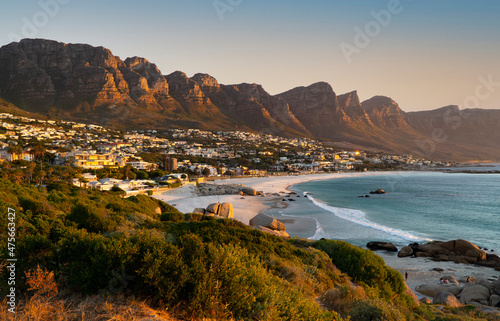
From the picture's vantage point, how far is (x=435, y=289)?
17.7 meters

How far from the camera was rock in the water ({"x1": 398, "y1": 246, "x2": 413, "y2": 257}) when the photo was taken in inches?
992

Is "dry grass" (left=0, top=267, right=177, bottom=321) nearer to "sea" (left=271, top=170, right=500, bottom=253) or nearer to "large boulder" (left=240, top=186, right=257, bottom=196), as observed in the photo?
"sea" (left=271, top=170, right=500, bottom=253)

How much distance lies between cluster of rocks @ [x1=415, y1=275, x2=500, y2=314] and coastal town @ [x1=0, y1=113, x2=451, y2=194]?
44.7 metres

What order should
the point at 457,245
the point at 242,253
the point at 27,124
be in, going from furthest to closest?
the point at 27,124 < the point at 457,245 < the point at 242,253

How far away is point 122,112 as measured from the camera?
16512 cm

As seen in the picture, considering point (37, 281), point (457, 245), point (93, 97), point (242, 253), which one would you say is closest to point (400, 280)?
point (242, 253)

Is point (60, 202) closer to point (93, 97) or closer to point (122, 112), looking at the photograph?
point (122, 112)

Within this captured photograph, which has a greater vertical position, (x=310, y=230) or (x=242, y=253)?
(x=242, y=253)

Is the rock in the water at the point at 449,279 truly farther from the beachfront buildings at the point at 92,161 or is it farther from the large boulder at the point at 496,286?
the beachfront buildings at the point at 92,161

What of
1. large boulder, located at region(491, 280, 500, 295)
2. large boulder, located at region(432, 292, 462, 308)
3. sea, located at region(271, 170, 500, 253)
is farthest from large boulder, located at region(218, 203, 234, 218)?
large boulder, located at region(491, 280, 500, 295)

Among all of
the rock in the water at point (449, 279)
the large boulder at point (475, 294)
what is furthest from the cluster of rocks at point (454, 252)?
the large boulder at point (475, 294)

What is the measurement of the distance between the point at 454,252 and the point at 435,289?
33.2 ft

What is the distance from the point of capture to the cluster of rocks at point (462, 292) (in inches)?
610

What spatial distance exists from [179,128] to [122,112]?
111 feet
